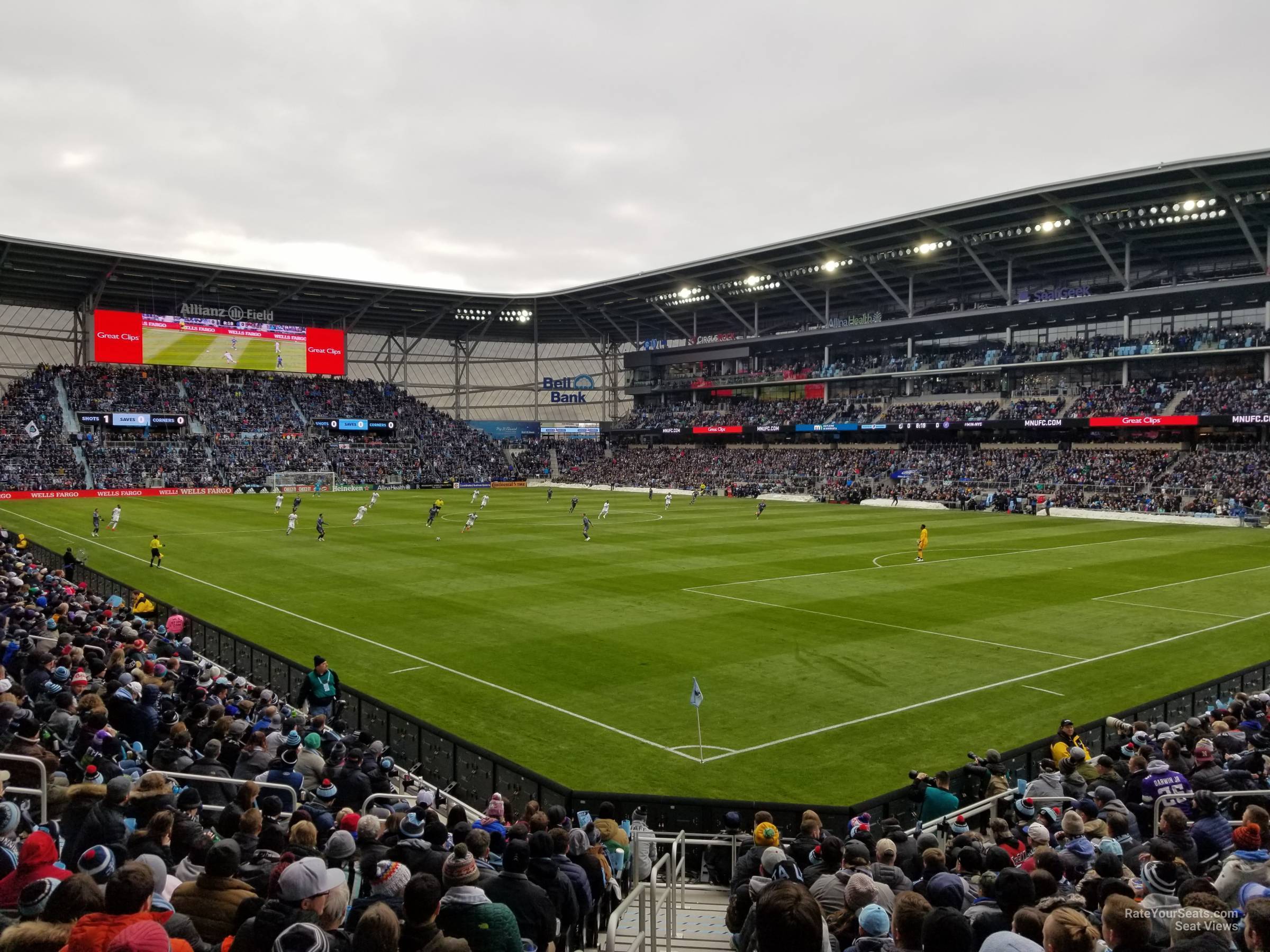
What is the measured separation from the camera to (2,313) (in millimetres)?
83125

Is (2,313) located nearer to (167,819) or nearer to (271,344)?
(271,344)

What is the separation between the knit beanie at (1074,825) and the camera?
328 inches

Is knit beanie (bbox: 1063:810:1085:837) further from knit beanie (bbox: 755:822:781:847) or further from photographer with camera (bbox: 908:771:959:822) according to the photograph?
photographer with camera (bbox: 908:771:959:822)

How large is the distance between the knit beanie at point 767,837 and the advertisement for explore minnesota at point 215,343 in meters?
87.7

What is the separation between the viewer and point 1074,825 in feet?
27.3

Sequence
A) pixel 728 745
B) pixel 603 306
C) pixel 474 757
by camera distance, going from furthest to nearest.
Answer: pixel 603 306
pixel 728 745
pixel 474 757

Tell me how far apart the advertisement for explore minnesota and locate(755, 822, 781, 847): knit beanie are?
87713mm

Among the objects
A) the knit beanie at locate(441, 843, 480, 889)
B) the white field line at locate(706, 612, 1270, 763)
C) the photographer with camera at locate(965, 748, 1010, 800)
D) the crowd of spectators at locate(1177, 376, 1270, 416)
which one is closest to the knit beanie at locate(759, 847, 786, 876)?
the knit beanie at locate(441, 843, 480, 889)

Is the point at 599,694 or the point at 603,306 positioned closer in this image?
the point at 599,694

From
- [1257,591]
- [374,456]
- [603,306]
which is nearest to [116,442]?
[374,456]

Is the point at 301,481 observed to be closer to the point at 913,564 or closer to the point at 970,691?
the point at 913,564

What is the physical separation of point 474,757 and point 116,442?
79.6 metres

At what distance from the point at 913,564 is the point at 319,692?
27179mm

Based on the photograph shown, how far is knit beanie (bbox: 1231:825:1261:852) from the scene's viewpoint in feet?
22.1
